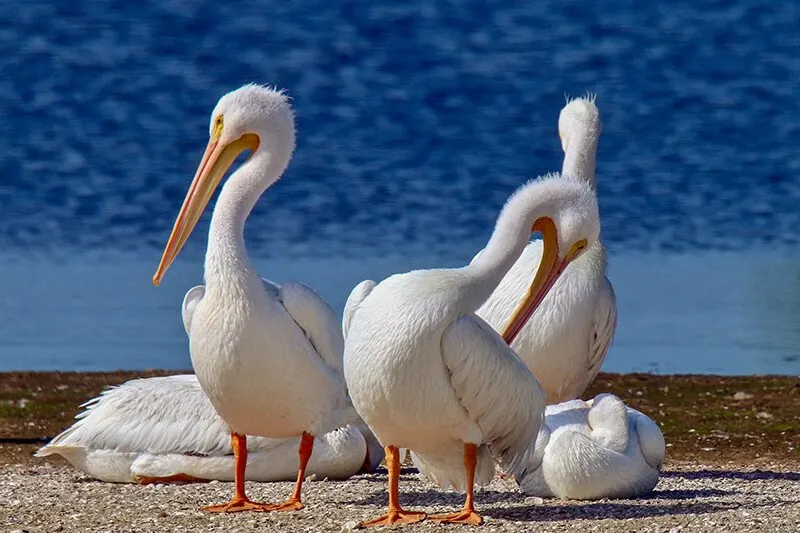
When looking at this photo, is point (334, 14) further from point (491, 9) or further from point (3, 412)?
point (3, 412)

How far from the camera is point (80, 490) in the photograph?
22.4ft

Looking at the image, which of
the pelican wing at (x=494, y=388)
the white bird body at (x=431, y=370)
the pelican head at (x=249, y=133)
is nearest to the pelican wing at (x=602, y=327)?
the pelican wing at (x=494, y=388)

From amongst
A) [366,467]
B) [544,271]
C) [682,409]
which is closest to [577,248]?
[544,271]

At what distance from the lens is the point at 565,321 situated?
279 inches

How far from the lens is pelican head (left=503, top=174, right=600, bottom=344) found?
5902mm

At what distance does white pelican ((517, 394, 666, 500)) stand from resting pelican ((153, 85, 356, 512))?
812 millimetres

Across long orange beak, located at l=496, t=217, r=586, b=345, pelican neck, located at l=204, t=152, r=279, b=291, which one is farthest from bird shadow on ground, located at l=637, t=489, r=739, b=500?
pelican neck, located at l=204, t=152, r=279, b=291

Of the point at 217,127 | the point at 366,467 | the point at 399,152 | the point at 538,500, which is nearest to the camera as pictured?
the point at 538,500

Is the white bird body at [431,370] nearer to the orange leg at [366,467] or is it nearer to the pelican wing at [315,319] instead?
the pelican wing at [315,319]

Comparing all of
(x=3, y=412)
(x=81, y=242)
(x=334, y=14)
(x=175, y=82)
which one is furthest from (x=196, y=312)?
(x=334, y=14)

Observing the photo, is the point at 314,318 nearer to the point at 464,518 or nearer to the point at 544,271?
the point at 544,271

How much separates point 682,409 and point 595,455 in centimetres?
292

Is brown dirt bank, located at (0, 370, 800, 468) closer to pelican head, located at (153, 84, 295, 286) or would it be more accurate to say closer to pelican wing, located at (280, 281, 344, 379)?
pelican wing, located at (280, 281, 344, 379)

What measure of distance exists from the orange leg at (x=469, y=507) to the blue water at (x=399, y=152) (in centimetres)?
483
